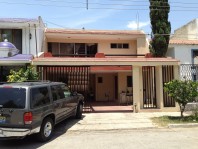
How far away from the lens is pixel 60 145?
8969 millimetres

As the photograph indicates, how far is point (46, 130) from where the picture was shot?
966 centimetres

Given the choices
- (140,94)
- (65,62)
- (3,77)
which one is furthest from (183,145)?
(3,77)

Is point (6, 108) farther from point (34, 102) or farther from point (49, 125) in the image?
point (49, 125)

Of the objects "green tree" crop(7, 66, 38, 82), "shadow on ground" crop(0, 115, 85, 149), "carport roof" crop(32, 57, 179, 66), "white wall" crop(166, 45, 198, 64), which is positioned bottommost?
"shadow on ground" crop(0, 115, 85, 149)

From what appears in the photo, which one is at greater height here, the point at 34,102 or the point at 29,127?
the point at 34,102

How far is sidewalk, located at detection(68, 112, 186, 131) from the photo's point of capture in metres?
11.8

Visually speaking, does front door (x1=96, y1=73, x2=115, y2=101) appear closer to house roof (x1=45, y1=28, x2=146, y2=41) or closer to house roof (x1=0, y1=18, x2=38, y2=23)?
house roof (x1=45, y1=28, x2=146, y2=41)

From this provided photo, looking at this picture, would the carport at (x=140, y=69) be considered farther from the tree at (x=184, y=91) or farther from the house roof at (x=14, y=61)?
the tree at (x=184, y=91)

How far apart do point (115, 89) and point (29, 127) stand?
1635 cm

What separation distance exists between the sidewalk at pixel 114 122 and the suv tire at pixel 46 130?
5.53 ft

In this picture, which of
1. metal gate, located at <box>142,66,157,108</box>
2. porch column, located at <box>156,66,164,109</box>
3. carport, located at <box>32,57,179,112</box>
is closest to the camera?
carport, located at <box>32,57,179,112</box>

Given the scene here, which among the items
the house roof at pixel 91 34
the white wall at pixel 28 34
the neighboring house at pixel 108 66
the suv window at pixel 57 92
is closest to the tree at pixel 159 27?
the neighboring house at pixel 108 66

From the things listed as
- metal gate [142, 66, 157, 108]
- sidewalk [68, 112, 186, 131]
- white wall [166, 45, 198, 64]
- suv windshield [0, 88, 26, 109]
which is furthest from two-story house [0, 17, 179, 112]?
suv windshield [0, 88, 26, 109]

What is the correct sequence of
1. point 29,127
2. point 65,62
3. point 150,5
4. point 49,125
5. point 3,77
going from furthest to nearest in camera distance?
point 150,5
point 3,77
point 65,62
point 49,125
point 29,127
